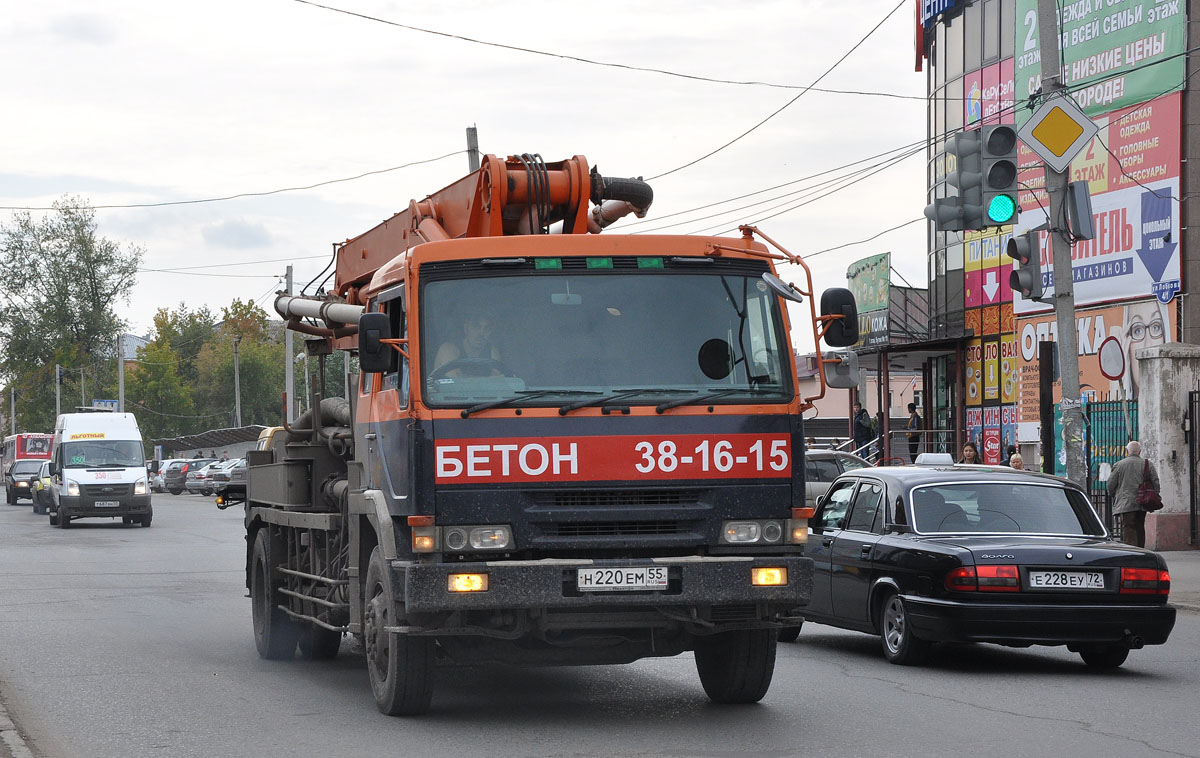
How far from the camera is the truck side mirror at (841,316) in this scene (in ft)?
28.9

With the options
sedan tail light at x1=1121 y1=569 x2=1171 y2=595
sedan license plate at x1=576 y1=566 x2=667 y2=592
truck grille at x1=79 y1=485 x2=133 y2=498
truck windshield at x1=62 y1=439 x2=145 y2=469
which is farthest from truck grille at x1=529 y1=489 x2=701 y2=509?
truck windshield at x1=62 y1=439 x2=145 y2=469

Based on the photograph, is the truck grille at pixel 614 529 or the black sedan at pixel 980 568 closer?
the truck grille at pixel 614 529

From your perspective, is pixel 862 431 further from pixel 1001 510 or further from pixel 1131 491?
pixel 1001 510

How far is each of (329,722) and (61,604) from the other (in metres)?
9.16

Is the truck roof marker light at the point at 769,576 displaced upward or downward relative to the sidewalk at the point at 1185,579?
upward

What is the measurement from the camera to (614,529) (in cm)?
844

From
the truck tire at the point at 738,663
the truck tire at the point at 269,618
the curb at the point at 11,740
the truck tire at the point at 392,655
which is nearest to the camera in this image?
the curb at the point at 11,740

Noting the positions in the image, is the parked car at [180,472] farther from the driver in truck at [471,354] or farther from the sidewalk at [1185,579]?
the driver in truck at [471,354]

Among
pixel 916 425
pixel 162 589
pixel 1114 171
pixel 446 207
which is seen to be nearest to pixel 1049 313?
pixel 1114 171

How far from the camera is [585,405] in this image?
27.6 ft

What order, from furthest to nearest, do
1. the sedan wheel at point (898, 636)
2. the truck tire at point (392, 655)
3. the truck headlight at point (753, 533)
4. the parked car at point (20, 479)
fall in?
the parked car at point (20, 479)
the sedan wheel at point (898, 636)
the truck tire at point (392, 655)
the truck headlight at point (753, 533)

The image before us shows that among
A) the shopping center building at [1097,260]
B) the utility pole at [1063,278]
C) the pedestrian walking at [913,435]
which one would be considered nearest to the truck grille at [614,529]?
the utility pole at [1063,278]

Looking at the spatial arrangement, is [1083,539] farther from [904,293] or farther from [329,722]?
[904,293]

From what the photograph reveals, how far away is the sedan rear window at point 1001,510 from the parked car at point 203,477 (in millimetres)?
55675
